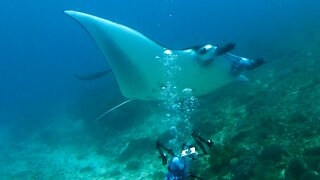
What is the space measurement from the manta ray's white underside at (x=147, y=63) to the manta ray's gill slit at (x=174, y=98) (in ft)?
0.05

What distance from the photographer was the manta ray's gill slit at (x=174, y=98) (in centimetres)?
576

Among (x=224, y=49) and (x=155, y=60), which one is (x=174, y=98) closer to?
(x=155, y=60)

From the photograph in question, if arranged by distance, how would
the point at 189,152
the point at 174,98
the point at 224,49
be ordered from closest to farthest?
the point at 224,49 < the point at 189,152 < the point at 174,98

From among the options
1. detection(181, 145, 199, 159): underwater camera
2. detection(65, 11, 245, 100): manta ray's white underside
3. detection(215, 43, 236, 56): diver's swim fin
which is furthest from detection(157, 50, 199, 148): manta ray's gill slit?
detection(181, 145, 199, 159): underwater camera

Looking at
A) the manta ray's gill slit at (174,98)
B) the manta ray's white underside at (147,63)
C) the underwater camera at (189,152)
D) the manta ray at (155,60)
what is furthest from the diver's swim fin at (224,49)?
the underwater camera at (189,152)

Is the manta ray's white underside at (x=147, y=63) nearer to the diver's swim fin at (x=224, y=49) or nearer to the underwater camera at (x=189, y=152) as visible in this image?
the diver's swim fin at (x=224, y=49)

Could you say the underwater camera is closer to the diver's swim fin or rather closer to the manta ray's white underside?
the manta ray's white underside

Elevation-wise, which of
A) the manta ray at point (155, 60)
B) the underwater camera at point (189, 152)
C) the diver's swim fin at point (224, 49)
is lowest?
the underwater camera at point (189, 152)

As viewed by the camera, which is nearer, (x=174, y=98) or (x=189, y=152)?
(x=189, y=152)

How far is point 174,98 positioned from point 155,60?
1848 millimetres

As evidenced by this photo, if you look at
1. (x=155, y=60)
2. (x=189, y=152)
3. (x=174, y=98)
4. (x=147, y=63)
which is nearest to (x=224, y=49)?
(x=155, y=60)

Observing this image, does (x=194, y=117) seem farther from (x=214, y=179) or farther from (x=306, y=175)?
(x=306, y=175)

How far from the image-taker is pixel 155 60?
5883mm

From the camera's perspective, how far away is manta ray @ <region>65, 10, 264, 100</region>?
212 inches
